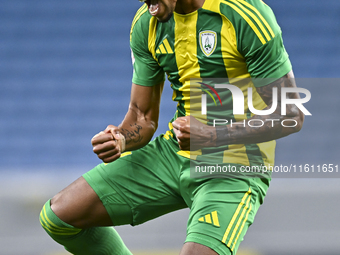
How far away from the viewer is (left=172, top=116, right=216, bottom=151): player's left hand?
145cm

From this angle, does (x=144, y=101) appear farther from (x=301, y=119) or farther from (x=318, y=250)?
(x=318, y=250)

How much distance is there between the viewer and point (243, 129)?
59.6 inches

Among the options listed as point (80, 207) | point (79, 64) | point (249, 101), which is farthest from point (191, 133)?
point (79, 64)

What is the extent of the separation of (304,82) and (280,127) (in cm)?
334

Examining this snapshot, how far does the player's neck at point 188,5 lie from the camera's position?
1.60 meters

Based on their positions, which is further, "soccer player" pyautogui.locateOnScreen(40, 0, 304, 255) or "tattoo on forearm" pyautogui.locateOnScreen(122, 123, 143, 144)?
"tattoo on forearm" pyautogui.locateOnScreen(122, 123, 143, 144)

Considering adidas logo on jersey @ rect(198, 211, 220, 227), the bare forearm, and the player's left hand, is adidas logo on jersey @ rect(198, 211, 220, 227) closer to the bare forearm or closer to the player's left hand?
the player's left hand

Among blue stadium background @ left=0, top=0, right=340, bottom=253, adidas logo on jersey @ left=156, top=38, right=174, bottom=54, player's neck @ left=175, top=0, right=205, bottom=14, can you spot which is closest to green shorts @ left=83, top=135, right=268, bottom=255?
adidas logo on jersey @ left=156, top=38, right=174, bottom=54

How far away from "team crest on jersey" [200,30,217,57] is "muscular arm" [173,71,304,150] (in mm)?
215

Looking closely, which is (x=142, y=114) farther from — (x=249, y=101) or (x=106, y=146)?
(x=249, y=101)

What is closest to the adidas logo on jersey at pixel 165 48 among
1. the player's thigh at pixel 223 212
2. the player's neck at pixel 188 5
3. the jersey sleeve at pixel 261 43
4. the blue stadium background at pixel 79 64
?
the player's neck at pixel 188 5

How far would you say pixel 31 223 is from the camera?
3.62 meters

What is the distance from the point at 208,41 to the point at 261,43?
20cm

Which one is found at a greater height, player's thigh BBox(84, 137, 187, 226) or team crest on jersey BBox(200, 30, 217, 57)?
team crest on jersey BBox(200, 30, 217, 57)
